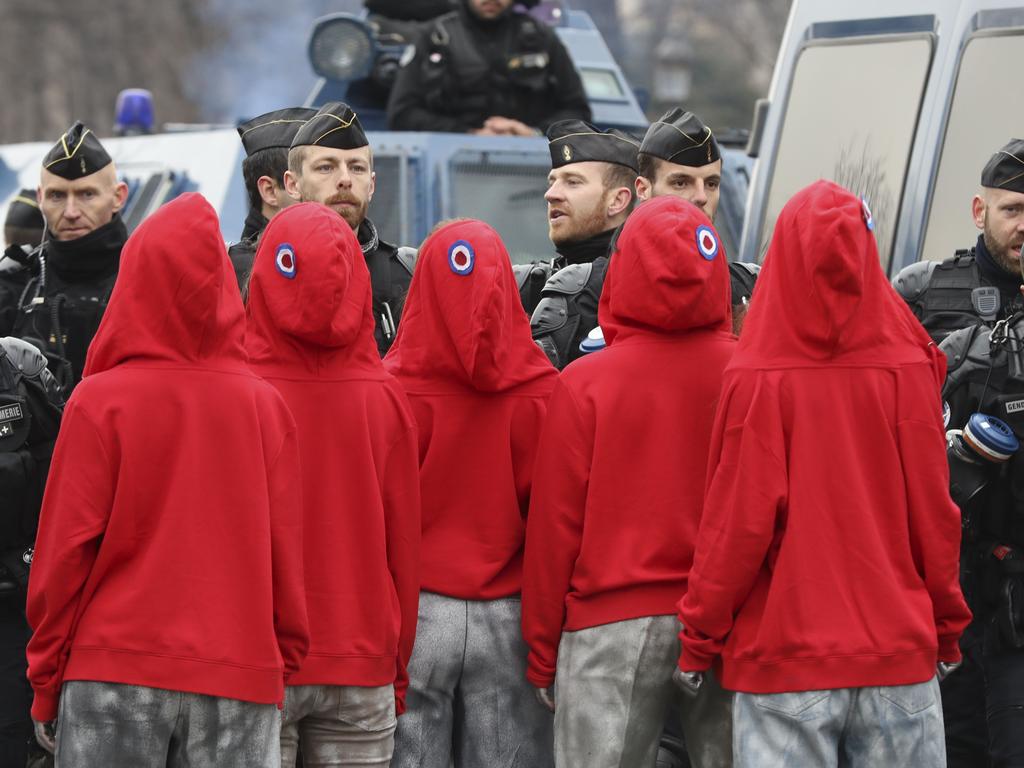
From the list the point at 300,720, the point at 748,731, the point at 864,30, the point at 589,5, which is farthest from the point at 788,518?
the point at 589,5

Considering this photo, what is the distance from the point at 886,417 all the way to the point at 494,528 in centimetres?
107

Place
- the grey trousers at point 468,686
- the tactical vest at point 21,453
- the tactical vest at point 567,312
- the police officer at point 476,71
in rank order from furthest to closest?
1. the police officer at point 476,71
2. the tactical vest at point 567,312
3. the tactical vest at point 21,453
4. the grey trousers at point 468,686

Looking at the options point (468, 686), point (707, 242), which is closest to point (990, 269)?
point (707, 242)

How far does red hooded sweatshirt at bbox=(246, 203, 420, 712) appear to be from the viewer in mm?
4621

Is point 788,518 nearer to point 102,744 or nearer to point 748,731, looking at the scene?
point 748,731

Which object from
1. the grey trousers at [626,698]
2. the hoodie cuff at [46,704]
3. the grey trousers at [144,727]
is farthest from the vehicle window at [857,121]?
the hoodie cuff at [46,704]

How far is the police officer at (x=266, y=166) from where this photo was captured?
20.9 feet

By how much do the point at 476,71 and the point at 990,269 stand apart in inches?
173

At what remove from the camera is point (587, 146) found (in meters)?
6.46

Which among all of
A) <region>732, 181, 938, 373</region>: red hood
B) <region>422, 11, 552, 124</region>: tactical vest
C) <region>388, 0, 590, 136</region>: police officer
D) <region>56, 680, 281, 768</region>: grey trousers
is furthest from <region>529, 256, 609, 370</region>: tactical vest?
<region>422, 11, 552, 124</region>: tactical vest

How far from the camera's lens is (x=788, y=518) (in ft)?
14.3

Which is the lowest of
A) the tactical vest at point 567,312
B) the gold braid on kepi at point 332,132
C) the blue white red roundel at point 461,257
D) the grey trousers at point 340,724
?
the grey trousers at point 340,724

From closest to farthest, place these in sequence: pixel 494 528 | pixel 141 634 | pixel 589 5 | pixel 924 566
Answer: pixel 141 634 < pixel 924 566 < pixel 494 528 < pixel 589 5

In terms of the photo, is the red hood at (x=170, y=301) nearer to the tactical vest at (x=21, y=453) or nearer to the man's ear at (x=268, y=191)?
the tactical vest at (x=21, y=453)
